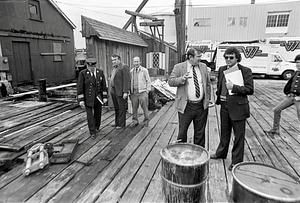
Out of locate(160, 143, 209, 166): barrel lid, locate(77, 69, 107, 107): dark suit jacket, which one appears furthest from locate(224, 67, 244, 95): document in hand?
locate(77, 69, 107, 107): dark suit jacket

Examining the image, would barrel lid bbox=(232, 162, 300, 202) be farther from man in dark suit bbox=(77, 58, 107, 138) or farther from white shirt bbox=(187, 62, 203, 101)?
man in dark suit bbox=(77, 58, 107, 138)

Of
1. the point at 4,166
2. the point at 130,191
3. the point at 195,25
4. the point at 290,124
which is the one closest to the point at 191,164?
the point at 130,191

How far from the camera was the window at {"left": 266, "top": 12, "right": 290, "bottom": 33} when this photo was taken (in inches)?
794

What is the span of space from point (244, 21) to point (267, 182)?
76.0 feet

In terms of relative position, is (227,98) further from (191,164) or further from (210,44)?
(210,44)

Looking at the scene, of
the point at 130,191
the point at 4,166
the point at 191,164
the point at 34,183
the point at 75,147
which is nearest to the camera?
the point at 191,164

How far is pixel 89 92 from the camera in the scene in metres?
4.14

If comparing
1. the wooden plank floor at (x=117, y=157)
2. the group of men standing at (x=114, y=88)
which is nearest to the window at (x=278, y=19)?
the wooden plank floor at (x=117, y=157)

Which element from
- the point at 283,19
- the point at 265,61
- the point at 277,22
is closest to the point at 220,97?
the point at 265,61

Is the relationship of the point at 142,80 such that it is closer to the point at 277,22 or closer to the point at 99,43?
the point at 99,43

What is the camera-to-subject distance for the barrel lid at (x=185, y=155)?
195 centimetres

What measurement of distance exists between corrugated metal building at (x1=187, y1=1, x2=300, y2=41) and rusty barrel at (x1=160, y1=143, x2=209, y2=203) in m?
22.4

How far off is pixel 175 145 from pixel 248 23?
904 inches

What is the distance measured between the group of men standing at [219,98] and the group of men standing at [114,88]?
5.99 ft
